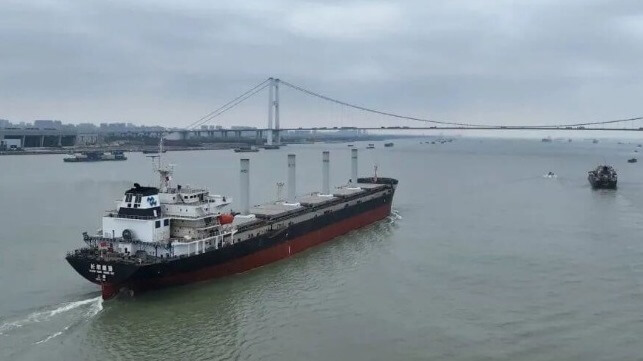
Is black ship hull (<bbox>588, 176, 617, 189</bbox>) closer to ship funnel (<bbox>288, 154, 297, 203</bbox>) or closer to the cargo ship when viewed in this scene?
ship funnel (<bbox>288, 154, 297, 203</bbox>)

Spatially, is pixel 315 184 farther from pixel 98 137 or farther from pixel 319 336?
pixel 98 137

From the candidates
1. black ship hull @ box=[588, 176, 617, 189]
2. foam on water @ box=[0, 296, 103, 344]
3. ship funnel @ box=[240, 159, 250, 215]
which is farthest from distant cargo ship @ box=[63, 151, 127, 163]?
foam on water @ box=[0, 296, 103, 344]

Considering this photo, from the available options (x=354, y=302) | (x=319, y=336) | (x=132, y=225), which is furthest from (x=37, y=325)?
(x=354, y=302)

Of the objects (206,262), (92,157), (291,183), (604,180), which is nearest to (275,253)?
(206,262)

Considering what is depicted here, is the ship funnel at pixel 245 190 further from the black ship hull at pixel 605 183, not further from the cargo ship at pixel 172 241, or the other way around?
the black ship hull at pixel 605 183

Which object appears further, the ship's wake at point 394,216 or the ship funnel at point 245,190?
the ship's wake at point 394,216

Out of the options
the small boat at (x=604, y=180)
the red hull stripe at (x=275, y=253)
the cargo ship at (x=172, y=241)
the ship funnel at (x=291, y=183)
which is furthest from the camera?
the small boat at (x=604, y=180)

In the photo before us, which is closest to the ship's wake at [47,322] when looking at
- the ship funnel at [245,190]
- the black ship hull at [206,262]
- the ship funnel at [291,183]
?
the black ship hull at [206,262]

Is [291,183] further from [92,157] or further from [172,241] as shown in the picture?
[92,157]
